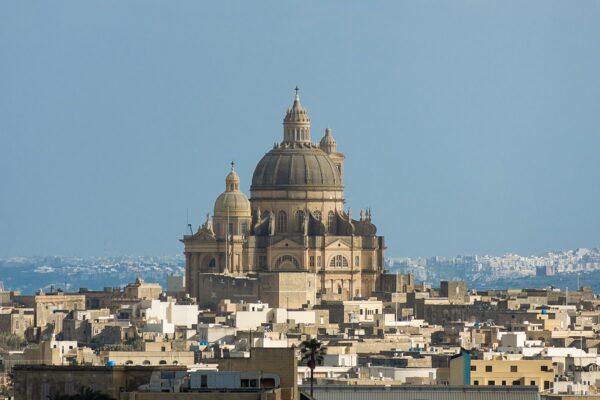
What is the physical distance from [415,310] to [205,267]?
37.9 feet

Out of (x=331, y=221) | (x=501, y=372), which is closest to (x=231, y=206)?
(x=331, y=221)

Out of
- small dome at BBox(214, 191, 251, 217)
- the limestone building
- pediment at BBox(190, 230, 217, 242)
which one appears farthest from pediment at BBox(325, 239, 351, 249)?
pediment at BBox(190, 230, 217, 242)

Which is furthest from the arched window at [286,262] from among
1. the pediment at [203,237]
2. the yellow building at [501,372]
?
the yellow building at [501,372]

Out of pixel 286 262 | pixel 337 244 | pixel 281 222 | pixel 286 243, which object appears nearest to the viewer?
pixel 286 262

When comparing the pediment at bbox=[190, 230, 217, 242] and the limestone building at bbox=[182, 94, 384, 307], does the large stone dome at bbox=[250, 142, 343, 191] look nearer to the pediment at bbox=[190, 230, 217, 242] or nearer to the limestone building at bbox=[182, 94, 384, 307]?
the limestone building at bbox=[182, 94, 384, 307]

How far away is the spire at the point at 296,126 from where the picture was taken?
527 feet

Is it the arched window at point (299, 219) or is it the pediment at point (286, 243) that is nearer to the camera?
the pediment at point (286, 243)

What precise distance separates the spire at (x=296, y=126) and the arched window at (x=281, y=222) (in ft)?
12.0

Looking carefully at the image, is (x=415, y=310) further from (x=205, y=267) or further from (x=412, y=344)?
(x=412, y=344)

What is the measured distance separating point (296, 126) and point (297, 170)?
4.21 meters

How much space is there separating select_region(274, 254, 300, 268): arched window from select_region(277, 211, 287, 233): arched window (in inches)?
90.4

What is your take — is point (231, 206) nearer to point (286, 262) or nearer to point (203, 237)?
point (203, 237)

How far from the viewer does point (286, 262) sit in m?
156

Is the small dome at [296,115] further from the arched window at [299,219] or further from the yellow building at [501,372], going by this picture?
the yellow building at [501,372]
